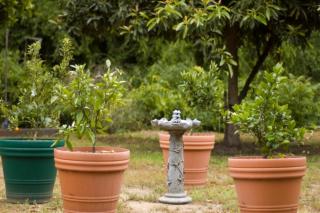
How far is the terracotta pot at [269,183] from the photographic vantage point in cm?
573

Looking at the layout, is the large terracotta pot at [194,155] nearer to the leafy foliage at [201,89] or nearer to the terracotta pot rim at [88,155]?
the leafy foliage at [201,89]

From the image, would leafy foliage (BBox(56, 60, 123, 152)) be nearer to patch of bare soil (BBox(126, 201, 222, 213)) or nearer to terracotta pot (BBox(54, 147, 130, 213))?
terracotta pot (BBox(54, 147, 130, 213))

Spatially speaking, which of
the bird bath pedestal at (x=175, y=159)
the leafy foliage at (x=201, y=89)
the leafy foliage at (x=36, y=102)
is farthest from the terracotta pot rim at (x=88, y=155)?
the leafy foliage at (x=201, y=89)

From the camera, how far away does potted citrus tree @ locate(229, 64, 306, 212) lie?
18.8ft

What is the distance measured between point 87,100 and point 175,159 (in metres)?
1.98

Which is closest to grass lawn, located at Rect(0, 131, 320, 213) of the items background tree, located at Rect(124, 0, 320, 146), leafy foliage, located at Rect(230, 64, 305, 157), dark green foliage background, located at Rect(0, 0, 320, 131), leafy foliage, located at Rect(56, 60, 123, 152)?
dark green foliage background, located at Rect(0, 0, 320, 131)

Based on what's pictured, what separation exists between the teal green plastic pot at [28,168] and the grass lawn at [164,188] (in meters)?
0.16

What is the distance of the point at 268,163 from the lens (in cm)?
573

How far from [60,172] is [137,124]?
43.1ft

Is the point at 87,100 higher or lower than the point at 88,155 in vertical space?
higher


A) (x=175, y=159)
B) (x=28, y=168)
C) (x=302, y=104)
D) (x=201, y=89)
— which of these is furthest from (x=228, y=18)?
(x=302, y=104)

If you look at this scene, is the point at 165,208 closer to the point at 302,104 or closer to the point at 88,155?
the point at 88,155

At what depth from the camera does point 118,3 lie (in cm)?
1287

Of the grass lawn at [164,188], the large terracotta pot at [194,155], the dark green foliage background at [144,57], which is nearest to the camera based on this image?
the grass lawn at [164,188]
